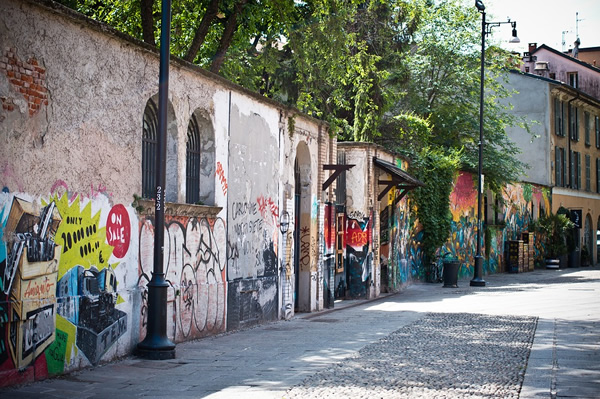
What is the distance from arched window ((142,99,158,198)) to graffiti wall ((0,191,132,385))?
0.90 meters

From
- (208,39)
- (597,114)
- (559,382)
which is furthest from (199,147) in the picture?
(597,114)

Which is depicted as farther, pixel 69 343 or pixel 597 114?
pixel 597 114

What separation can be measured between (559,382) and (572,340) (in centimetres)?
402

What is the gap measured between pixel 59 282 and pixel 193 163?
4151 millimetres

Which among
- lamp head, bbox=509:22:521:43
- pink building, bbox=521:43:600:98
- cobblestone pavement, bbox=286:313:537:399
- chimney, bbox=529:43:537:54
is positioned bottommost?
cobblestone pavement, bbox=286:313:537:399

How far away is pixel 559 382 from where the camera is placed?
8625 mm

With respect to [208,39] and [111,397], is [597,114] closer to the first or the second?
[208,39]

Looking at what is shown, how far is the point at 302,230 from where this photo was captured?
17.1 m

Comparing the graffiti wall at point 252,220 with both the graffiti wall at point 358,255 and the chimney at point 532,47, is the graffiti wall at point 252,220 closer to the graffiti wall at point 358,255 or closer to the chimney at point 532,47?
the graffiti wall at point 358,255

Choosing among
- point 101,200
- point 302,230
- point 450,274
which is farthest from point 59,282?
point 450,274

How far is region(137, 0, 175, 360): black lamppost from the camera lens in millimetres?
9422

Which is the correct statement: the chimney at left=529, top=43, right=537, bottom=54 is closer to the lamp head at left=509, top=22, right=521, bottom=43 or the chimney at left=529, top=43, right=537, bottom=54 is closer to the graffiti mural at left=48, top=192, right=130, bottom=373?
the lamp head at left=509, top=22, right=521, bottom=43

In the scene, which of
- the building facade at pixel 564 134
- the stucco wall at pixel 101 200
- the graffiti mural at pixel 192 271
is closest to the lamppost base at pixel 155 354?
the stucco wall at pixel 101 200

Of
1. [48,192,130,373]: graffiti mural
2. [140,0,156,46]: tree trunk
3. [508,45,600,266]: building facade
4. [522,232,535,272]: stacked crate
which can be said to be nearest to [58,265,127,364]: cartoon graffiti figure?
[48,192,130,373]: graffiti mural
